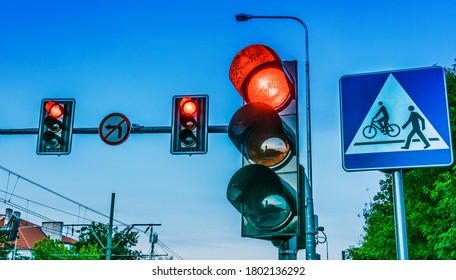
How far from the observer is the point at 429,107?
9.56 feet

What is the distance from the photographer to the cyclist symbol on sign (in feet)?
9.51

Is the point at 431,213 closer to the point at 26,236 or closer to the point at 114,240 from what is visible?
the point at 114,240

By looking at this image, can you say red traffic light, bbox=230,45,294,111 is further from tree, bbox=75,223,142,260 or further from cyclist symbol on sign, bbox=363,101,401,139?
tree, bbox=75,223,142,260

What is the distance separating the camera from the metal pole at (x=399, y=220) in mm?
2680

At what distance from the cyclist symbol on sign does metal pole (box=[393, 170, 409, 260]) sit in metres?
0.22

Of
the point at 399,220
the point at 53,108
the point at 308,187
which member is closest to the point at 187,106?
the point at 53,108

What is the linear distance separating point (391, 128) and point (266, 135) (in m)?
0.72

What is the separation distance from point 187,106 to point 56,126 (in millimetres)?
2004

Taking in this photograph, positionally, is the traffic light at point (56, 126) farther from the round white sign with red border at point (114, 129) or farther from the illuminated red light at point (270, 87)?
the illuminated red light at point (270, 87)

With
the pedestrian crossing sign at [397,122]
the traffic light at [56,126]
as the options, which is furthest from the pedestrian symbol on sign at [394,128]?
the traffic light at [56,126]

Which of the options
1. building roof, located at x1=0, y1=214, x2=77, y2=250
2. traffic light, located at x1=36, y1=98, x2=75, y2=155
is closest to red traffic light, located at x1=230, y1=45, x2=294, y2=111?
traffic light, located at x1=36, y1=98, x2=75, y2=155
